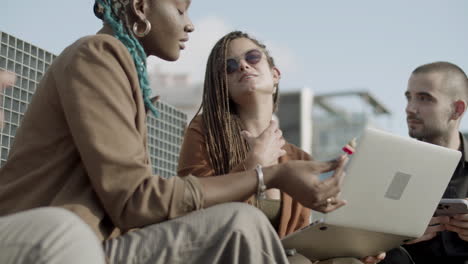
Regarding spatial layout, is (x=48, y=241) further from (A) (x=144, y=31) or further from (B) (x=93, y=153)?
(A) (x=144, y=31)

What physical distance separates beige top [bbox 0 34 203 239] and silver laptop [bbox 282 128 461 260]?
776 millimetres

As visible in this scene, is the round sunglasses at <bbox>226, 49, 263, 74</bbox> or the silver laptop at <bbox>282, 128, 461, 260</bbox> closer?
the silver laptop at <bbox>282, 128, 461, 260</bbox>

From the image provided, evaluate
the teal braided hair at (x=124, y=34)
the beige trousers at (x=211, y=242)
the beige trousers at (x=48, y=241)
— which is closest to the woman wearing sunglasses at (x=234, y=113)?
the teal braided hair at (x=124, y=34)

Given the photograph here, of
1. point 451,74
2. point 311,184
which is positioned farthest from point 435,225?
point 311,184

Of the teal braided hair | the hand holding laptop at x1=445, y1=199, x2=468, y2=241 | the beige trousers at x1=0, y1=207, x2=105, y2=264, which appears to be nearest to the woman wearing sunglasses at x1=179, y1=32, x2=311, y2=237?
the hand holding laptop at x1=445, y1=199, x2=468, y2=241

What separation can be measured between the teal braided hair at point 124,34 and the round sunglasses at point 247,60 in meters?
1.37

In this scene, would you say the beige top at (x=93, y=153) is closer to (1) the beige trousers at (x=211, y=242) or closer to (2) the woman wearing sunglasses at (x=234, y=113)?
(1) the beige trousers at (x=211, y=242)

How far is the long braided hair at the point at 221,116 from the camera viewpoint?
12.9 ft

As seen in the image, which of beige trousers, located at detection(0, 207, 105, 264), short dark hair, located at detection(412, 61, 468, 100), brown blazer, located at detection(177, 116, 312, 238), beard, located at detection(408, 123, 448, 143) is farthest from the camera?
short dark hair, located at detection(412, 61, 468, 100)

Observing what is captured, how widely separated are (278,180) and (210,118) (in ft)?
5.54

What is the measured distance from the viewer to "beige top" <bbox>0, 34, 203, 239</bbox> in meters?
2.32

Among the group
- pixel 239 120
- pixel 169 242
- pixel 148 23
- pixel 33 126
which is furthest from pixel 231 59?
pixel 169 242

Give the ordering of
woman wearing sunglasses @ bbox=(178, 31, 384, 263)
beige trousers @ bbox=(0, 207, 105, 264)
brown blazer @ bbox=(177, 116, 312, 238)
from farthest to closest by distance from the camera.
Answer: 1. woman wearing sunglasses @ bbox=(178, 31, 384, 263)
2. brown blazer @ bbox=(177, 116, 312, 238)
3. beige trousers @ bbox=(0, 207, 105, 264)

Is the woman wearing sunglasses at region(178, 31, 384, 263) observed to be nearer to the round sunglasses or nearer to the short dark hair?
the round sunglasses
